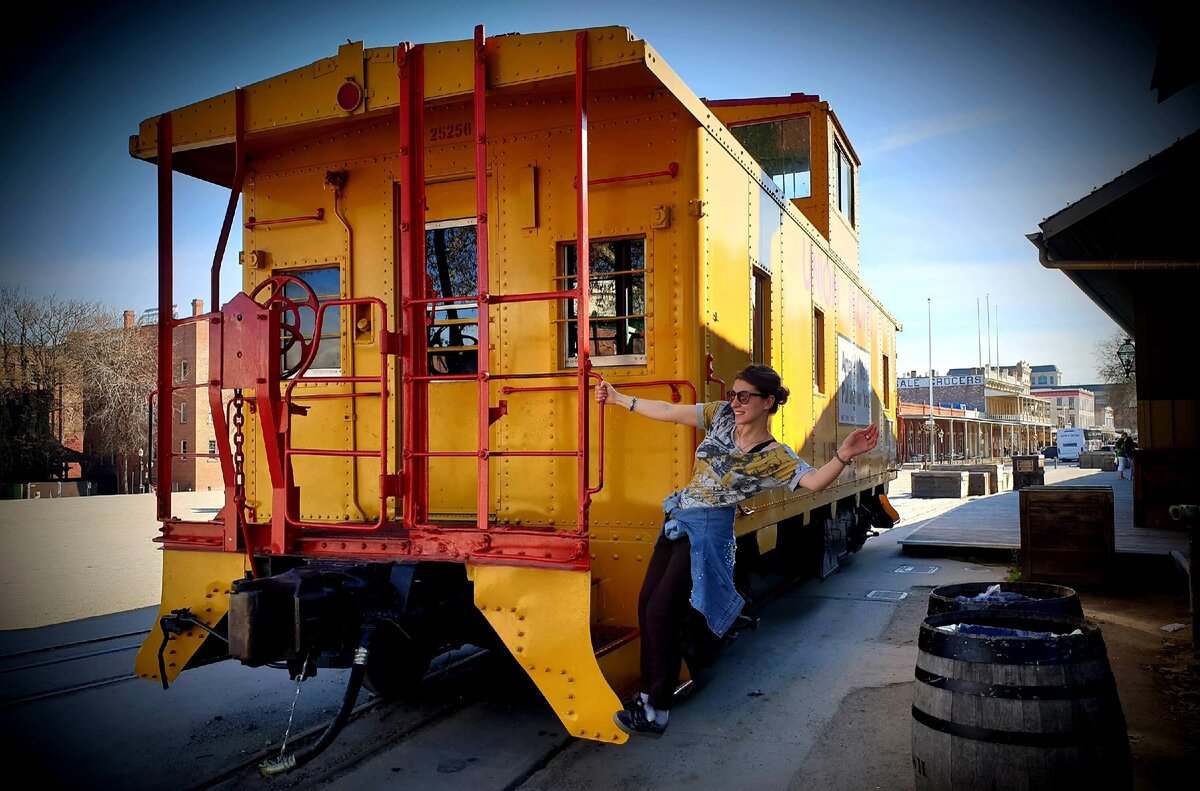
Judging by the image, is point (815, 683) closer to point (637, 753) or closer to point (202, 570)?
point (637, 753)

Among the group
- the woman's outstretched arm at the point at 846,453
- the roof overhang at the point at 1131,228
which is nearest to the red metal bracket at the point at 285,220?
the woman's outstretched arm at the point at 846,453

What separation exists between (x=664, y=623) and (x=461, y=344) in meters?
2.14

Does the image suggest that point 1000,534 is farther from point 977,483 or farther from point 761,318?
point 977,483

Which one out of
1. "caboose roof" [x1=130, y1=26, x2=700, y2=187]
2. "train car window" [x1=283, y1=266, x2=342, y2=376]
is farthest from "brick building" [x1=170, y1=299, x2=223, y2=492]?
"caboose roof" [x1=130, y1=26, x2=700, y2=187]

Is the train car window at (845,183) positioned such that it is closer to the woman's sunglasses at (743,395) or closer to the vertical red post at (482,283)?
the woman's sunglasses at (743,395)

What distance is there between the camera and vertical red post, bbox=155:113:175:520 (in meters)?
4.43

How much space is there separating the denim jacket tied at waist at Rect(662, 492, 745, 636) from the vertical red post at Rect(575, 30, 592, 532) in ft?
1.76

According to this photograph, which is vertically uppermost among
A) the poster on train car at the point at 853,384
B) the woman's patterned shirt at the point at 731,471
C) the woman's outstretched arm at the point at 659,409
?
the poster on train car at the point at 853,384

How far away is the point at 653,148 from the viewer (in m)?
4.47

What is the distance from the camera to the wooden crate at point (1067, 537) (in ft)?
27.1

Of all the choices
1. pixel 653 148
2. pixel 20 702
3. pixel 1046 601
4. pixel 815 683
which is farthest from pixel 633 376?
pixel 20 702

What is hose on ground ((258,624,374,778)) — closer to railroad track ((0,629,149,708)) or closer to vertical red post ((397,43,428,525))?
vertical red post ((397,43,428,525))

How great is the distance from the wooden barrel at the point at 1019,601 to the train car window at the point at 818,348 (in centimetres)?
315

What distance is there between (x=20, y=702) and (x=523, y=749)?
10.6 feet
